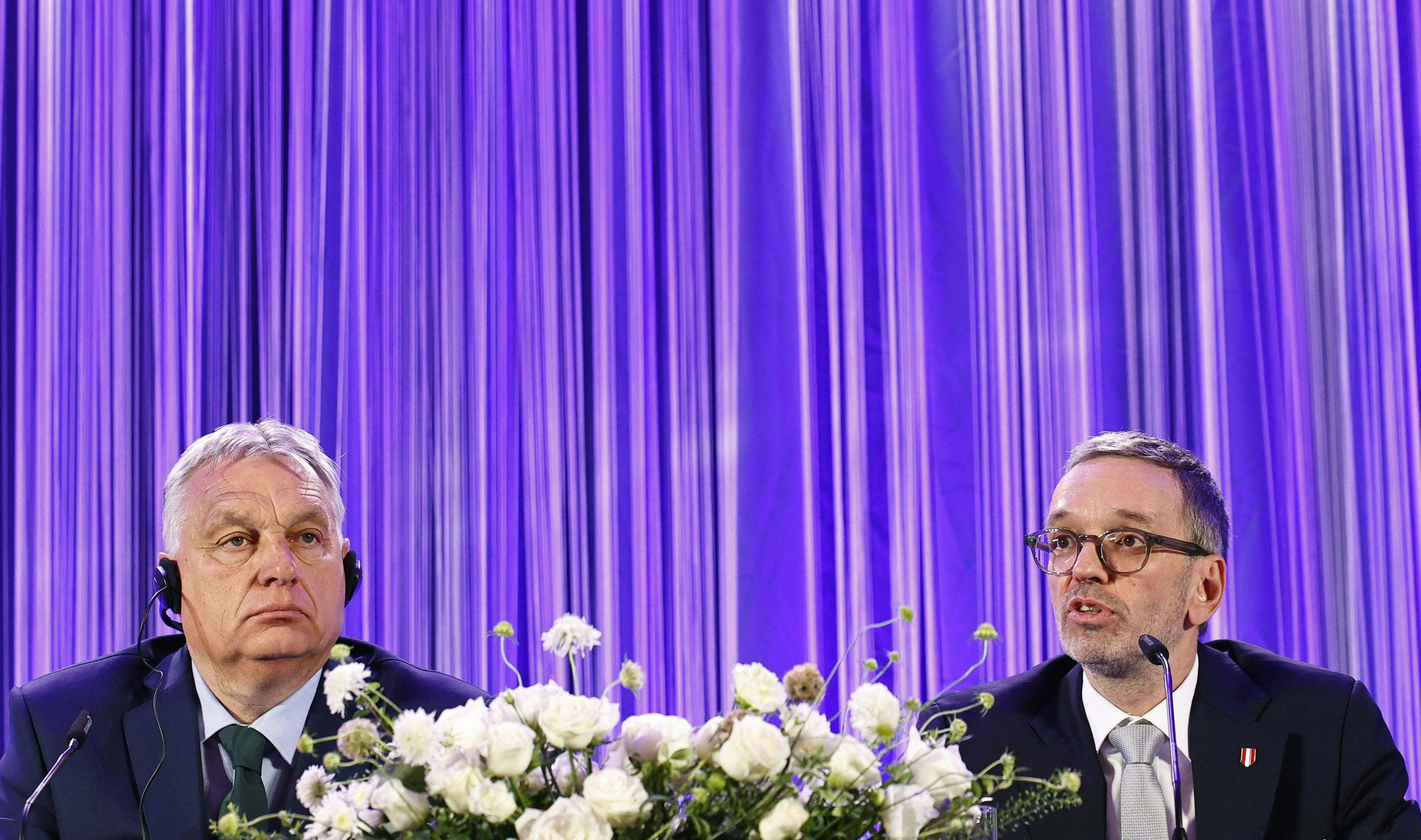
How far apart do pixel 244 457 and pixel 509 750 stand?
3.44 feet

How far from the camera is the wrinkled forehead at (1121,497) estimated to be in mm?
2080

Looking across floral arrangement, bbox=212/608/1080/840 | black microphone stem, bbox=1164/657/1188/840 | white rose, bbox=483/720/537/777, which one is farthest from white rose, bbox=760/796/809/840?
black microphone stem, bbox=1164/657/1188/840

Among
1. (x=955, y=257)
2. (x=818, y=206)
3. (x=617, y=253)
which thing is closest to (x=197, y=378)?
(x=617, y=253)

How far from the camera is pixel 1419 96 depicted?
9.82 ft

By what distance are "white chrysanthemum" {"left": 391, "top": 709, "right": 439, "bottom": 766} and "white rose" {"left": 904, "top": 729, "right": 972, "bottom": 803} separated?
0.43m

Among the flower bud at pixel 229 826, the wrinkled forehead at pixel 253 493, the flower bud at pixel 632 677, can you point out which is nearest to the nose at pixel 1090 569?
the flower bud at pixel 632 677

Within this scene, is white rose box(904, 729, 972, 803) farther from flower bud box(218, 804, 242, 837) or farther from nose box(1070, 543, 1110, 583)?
nose box(1070, 543, 1110, 583)

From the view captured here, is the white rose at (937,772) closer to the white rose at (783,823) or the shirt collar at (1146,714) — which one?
the white rose at (783,823)

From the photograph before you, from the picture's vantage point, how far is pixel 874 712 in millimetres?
1265

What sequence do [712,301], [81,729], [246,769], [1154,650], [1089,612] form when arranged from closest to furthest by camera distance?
[81,729], [1154,650], [246,769], [1089,612], [712,301]

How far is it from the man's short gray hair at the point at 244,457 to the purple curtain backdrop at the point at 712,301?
84cm

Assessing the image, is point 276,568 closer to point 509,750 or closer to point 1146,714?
point 509,750

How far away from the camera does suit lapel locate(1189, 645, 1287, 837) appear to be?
1.92 m

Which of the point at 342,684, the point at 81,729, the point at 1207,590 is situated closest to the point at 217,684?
the point at 81,729
